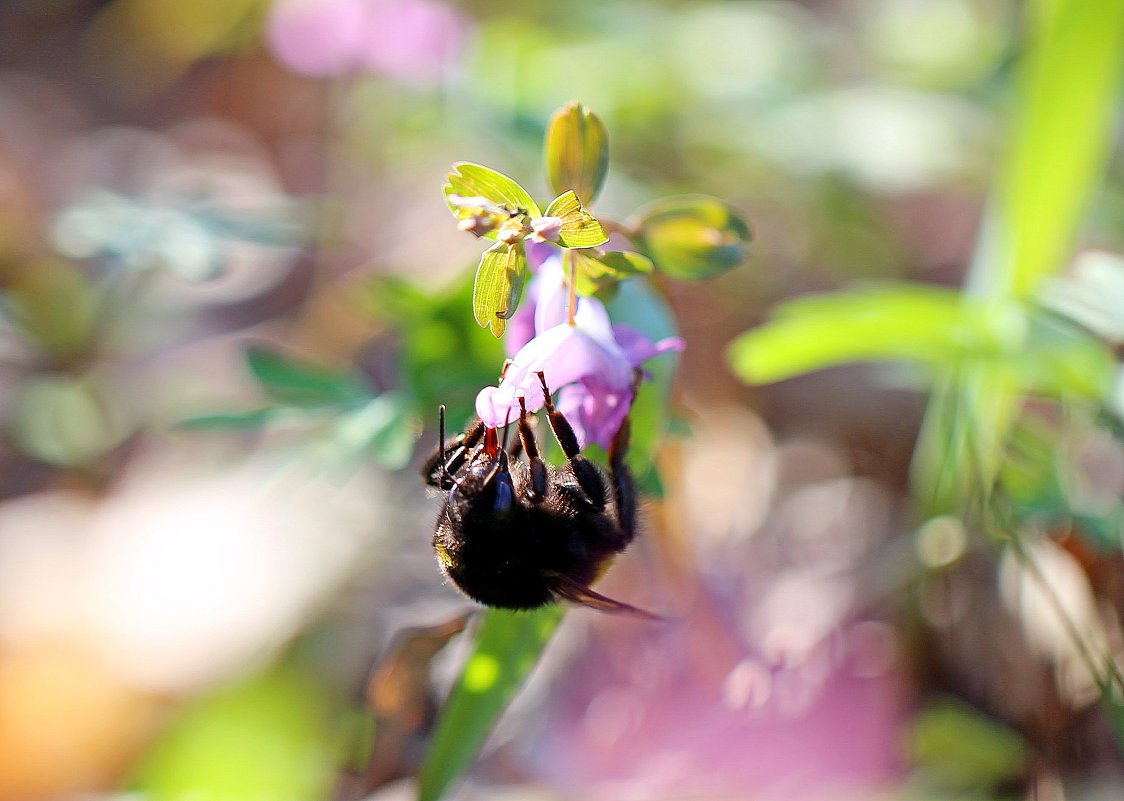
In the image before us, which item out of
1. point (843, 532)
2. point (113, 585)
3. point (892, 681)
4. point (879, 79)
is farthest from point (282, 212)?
point (879, 79)

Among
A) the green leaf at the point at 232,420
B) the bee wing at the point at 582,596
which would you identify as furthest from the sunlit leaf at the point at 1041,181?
the green leaf at the point at 232,420

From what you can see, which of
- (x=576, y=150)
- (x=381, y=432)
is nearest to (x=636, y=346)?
(x=576, y=150)

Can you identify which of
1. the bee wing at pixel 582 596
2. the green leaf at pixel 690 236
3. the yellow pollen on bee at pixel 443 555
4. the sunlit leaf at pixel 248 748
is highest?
the green leaf at pixel 690 236

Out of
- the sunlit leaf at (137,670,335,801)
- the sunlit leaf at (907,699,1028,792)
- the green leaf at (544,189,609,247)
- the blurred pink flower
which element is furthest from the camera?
the blurred pink flower

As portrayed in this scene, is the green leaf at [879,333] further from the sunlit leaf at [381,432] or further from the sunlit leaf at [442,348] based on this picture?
the sunlit leaf at [381,432]

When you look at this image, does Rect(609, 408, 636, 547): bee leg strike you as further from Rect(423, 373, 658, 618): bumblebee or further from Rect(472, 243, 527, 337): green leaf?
Rect(472, 243, 527, 337): green leaf

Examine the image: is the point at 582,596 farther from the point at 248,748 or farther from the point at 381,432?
the point at 248,748

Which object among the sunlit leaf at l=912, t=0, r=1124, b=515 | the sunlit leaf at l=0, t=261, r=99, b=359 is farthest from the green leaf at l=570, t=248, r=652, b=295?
the sunlit leaf at l=0, t=261, r=99, b=359
